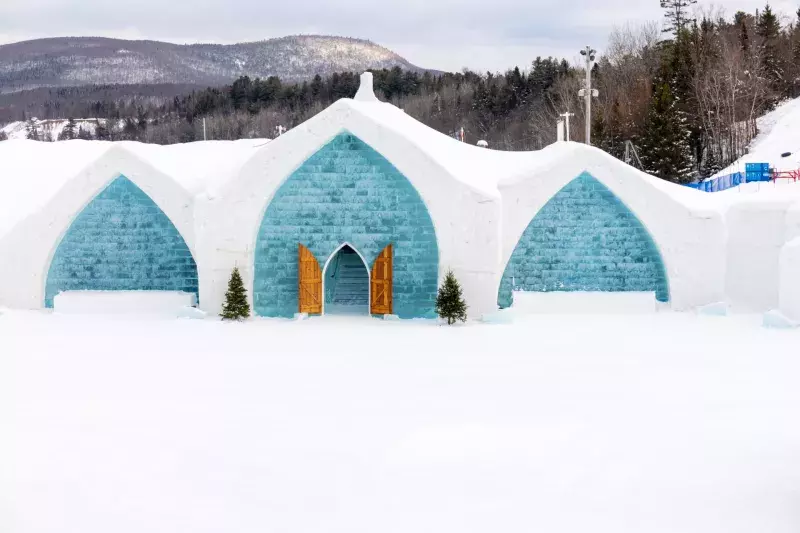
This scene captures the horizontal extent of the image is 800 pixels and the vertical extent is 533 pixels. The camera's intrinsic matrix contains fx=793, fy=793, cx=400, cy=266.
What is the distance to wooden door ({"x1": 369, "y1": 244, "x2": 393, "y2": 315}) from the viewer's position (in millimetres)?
15703

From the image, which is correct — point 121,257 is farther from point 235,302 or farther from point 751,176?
point 751,176

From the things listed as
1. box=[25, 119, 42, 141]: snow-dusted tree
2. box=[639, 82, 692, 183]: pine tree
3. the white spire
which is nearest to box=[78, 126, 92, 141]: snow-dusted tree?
box=[25, 119, 42, 141]: snow-dusted tree

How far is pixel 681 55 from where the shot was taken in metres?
38.5

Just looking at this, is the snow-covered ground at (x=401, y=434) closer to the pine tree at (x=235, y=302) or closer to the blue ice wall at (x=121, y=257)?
the pine tree at (x=235, y=302)

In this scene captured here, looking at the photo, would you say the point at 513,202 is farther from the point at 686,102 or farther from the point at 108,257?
the point at 686,102

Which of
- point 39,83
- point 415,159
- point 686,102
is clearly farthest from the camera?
point 39,83

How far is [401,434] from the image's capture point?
8164 mm

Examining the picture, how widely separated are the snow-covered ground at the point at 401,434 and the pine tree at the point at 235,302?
6.31 ft

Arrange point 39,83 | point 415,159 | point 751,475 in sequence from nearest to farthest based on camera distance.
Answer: point 751,475 → point 415,159 → point 39,83

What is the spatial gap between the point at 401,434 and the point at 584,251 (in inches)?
360

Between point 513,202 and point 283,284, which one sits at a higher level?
point 513,202

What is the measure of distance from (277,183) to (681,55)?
95.4 feet

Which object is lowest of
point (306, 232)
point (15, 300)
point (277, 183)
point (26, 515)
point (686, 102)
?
point (26, 515)

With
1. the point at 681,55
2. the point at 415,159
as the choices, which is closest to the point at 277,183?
the point at 415,159
